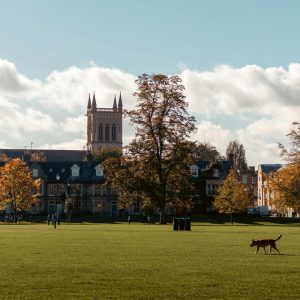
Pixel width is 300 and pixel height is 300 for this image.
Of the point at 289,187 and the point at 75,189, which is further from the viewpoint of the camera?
the point at 75,189

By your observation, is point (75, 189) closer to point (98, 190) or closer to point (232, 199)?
point (98, 190)

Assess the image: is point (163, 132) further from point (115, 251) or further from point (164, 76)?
point (115, 251)

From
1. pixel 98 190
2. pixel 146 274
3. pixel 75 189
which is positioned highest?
pixel 75 189

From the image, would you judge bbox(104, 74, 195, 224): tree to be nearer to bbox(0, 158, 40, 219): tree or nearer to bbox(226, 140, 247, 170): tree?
bbox(0, 158, 40, 219): tree

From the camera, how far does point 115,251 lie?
33812 millimetres

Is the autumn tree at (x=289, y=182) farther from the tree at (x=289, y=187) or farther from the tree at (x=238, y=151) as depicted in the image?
the tree at (x=238, y=151)

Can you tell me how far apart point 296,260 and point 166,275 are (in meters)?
7.92

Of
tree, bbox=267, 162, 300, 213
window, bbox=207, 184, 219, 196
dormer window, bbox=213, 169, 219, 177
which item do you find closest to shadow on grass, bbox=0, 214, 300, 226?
tree, bbox=267, 162, 300, 213

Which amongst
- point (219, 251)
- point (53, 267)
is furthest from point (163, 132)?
point (53, 267)

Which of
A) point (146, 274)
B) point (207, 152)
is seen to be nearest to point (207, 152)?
point (207, 152)

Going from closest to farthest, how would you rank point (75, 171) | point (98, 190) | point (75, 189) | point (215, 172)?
point (215, 172)
point (75, 189)
point (98, 190)
point (75, 171)

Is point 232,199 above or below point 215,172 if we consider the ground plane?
below

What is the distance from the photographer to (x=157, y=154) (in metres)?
91.8

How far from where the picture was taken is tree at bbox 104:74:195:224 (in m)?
89.9
